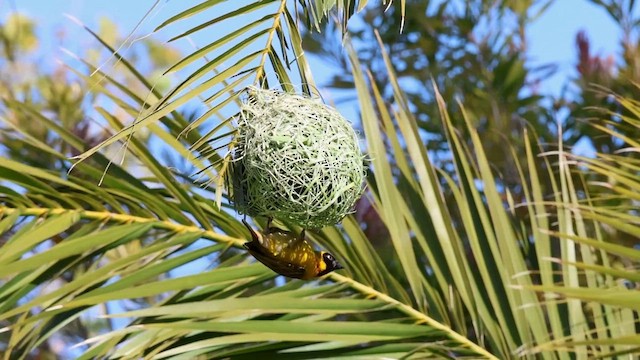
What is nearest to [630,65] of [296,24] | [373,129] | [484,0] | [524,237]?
[484,0]

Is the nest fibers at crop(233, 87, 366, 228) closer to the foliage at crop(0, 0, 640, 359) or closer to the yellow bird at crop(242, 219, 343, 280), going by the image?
the yellow bird at crop(242, 219, 343, 280)

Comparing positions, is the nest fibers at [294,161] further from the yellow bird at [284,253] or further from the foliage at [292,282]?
the foliage at [292,282]

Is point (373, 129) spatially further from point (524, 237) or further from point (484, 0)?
point (484, 0)

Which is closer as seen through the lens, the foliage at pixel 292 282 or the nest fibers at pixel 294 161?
the nest fibers at pixel 294 161

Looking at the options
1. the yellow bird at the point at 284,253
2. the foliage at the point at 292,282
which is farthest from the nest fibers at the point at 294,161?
the foliage at the point at 292,282

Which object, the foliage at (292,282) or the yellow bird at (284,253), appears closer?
the yellow bird at (284,253)

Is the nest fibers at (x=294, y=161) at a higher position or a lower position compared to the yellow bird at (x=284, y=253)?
higher

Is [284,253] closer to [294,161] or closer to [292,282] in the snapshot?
[294,161]
